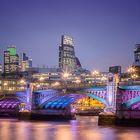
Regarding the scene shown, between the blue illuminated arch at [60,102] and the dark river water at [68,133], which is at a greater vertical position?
the blue illuminated arch at [60,102]

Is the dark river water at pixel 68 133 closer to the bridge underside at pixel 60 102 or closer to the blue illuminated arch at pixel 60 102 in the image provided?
the bridge underside at pixel 60 102

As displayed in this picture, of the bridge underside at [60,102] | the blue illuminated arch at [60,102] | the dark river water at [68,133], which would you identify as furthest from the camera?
the blue illuminated arch at [60,102]

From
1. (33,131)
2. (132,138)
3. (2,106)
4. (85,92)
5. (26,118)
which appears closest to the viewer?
(132,138)

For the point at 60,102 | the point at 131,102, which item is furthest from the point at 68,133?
the point at 60,102

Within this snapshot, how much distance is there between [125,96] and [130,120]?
4.21 metres

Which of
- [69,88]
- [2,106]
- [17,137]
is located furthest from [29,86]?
[17,137]

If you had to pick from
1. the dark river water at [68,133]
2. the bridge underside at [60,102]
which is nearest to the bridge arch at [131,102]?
the dark river water at [68,133]

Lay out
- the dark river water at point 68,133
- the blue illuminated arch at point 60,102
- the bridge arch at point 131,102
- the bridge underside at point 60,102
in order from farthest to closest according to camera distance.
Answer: the blue illuminated arch at point 60,102, the bridge underside at point 60,102, the bridge arch at point 131,102, the dark river water at point 68,133

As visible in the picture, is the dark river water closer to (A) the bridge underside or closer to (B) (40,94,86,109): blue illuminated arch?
(A) the bridge underside

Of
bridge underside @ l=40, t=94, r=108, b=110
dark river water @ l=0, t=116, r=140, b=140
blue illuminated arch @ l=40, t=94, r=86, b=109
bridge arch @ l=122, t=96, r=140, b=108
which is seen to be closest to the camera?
dark river water @ l=0, t=116, r=140, b=140

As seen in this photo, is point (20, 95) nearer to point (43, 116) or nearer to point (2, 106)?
point (43, 116)

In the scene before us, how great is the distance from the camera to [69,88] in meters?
103

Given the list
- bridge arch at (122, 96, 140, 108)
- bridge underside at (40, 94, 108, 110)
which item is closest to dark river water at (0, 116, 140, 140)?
bridge arch at (122, 96, 140, 108)

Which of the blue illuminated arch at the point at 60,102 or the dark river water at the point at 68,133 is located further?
the blue illuminated arch at the point at 60,102
